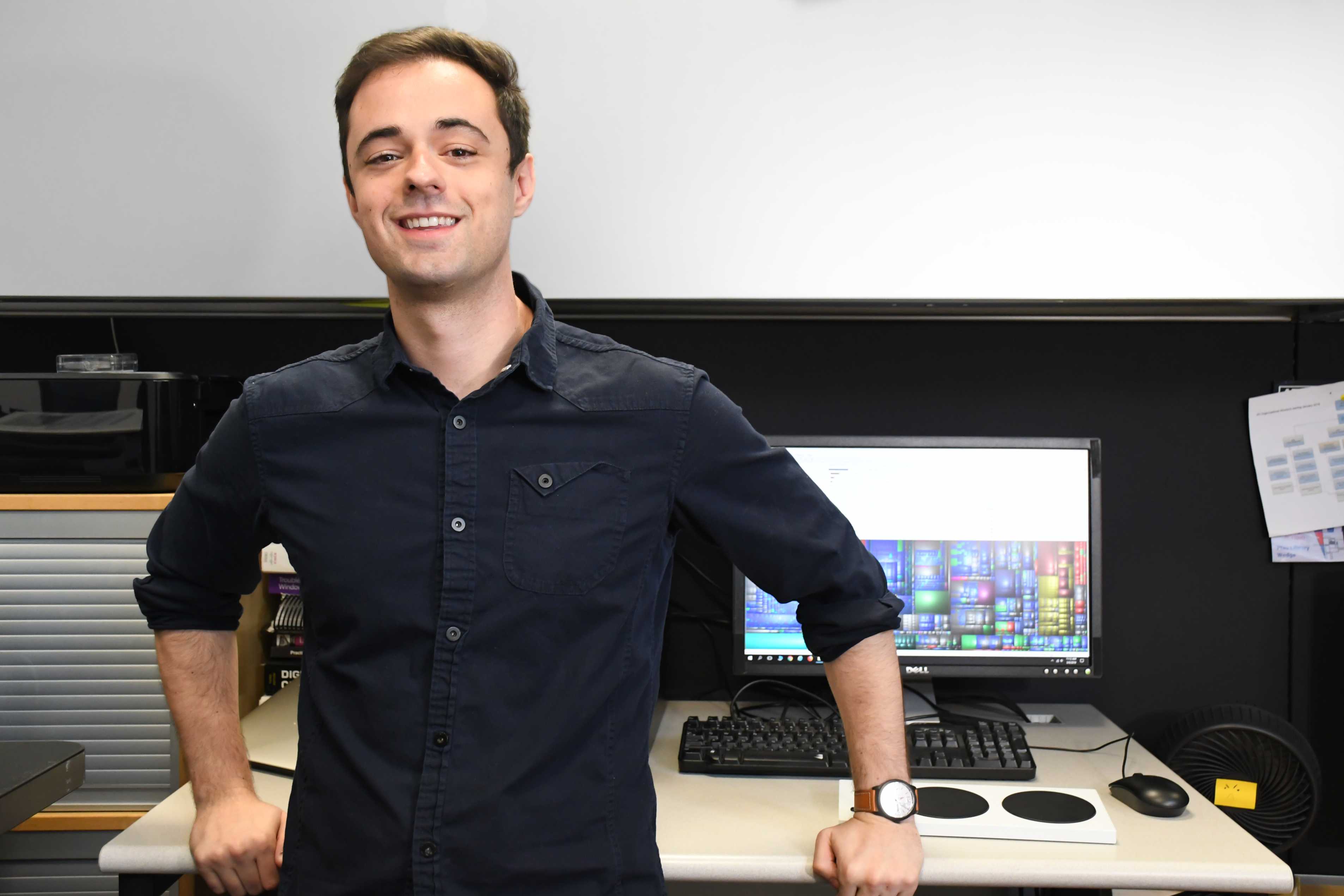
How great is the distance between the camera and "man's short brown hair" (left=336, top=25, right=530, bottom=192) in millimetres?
1048

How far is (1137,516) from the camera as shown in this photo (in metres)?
1.67

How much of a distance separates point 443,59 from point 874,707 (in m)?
0.81

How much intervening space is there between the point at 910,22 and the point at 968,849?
3.45 ft

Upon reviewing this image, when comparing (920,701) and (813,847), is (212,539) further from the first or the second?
(920,701)

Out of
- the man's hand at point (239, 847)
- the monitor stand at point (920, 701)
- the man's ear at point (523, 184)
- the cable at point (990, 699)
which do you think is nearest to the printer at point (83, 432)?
the man's hand at point (239, 847)

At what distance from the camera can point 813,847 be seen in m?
1.12

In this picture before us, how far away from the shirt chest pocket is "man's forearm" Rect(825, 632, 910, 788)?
0.29 metres

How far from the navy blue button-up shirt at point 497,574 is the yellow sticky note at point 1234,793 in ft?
2.50

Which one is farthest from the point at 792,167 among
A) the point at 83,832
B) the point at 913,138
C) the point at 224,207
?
the point at 83,832

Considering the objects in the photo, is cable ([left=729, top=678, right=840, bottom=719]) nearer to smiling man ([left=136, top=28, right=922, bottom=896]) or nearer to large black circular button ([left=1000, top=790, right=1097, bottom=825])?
large black circular button ([left=1000, top=790, right=1097, bottom=825])

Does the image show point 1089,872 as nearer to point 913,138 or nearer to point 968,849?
point 968,849

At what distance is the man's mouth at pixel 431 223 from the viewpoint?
0.99 metres

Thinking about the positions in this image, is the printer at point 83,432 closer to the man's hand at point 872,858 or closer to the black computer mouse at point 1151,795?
the man's hand at point 872,858

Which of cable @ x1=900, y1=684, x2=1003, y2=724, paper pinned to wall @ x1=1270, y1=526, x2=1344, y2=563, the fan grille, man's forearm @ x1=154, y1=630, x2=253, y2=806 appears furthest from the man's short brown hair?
paper pinned to wall @ x1=1270, y1=526, x2=1344, y2=563
